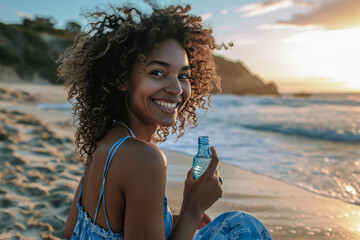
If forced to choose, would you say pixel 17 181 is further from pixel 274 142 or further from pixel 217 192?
pixel 274 142

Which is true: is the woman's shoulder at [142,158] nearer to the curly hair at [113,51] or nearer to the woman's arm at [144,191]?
the woman's arm at [144,191]

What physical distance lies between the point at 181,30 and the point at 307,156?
5.46 m

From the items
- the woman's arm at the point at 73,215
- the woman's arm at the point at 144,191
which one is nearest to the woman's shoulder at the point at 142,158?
the woman's arm at the point at 144,191

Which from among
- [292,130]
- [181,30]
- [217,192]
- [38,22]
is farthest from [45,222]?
[38,22]

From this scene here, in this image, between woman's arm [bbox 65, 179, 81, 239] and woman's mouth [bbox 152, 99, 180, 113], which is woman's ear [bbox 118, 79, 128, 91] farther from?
woman's arm [bbox 65, 179, 81, 239]

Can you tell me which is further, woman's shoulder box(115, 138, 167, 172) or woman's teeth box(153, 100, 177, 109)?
woman's teeth box(153, 100, 177, 109)

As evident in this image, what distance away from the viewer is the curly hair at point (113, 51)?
6.23ft

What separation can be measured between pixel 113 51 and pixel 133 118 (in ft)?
1.36

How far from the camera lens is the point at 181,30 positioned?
78.9 inches

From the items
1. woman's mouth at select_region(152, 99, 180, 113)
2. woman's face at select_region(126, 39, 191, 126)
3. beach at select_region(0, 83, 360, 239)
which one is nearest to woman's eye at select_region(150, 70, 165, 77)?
woman's face at select_region(126, 39, 191, 126)

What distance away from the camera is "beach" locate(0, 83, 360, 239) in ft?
10.5

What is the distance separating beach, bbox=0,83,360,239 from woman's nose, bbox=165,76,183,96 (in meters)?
1.95

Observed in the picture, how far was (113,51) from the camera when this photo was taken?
77.6 inches

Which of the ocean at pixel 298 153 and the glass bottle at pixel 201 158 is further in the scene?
the ocean at pixel 298 153
